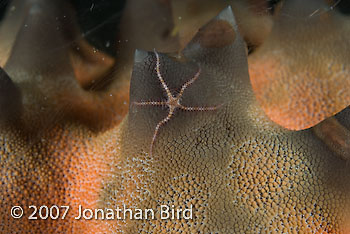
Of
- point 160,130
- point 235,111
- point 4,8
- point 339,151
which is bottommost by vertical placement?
point 339,151

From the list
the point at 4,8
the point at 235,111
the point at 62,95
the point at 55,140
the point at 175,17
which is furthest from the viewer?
the point at 175,17

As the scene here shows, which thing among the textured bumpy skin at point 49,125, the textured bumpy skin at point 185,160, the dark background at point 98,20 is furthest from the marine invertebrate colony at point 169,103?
the dark background at point 98,20

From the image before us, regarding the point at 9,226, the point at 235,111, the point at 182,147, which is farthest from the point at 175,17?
the point at 9,226

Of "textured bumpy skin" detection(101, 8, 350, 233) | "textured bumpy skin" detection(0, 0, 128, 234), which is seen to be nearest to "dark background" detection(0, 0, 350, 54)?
"textured bumpy skin" detection(0, 0, 128, 234)

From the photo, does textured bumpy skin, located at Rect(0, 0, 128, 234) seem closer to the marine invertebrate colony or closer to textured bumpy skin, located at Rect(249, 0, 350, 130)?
the marine invertebrate colony

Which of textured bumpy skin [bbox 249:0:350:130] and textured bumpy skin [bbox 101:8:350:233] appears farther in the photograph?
textured bumpy skin [bbox 249:0:350:130]

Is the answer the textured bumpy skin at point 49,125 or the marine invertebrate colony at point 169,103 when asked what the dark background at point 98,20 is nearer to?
the textured bumpy skin at point 49,125

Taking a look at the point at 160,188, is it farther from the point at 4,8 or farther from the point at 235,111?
the point at 4,8
